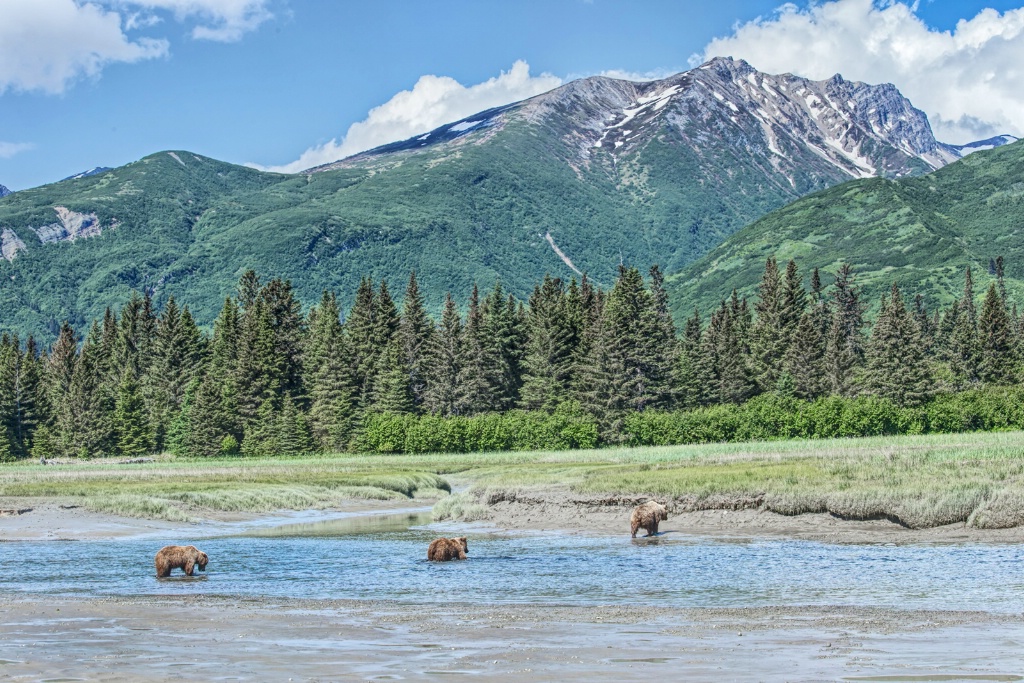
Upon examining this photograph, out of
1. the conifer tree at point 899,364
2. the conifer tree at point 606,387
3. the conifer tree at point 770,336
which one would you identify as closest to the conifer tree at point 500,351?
the conifer tree at point 606,387

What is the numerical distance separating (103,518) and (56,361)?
102 meters

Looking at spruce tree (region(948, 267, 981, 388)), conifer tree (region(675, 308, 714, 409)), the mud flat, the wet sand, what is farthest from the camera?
spruce tree (region(948, 267, 981, 388))

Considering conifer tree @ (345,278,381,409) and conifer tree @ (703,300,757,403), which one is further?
conifer tree @ (703,300,757,403)

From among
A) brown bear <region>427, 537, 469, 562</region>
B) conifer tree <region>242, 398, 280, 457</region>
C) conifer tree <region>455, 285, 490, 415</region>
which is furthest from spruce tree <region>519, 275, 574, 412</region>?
brown bear <region>427, 537, 469, 562</region>

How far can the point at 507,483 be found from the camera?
51594 mm

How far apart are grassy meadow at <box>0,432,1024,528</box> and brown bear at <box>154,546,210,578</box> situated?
716 inches

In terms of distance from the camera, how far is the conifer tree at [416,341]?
387ft

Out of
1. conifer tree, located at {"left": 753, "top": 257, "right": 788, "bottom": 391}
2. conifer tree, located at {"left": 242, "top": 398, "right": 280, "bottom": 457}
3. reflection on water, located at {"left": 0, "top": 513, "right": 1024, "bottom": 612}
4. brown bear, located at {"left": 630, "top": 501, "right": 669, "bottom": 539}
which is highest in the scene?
conifer tree, located at {"left": 753, "top": 257, "right": 788, "bottom": 391}

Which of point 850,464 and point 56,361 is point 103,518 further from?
point 56,361

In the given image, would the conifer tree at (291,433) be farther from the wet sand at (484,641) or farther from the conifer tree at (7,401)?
the wet sand at (484,641)

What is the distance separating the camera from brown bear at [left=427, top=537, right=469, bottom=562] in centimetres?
3081

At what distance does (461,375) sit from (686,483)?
7215 centimetres

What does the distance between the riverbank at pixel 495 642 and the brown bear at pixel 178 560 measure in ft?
18.5

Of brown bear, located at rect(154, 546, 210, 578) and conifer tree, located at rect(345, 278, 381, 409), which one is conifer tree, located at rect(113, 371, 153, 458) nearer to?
conifer tree, located at rect(345, 278, 381, 409)
